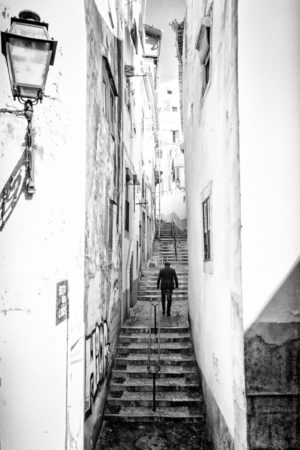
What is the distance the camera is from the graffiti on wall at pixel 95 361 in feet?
17.7

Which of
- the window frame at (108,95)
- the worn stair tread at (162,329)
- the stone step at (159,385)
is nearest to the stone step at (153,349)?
the worn stair tread at (162,329)

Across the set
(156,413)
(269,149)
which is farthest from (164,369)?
(269,149)

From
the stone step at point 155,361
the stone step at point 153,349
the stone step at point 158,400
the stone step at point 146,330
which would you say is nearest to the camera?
the stone step at point 158,400

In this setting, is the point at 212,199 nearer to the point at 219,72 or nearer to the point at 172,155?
the point at 219,72

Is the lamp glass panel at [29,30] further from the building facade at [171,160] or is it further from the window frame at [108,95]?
the building facade at [171,160]

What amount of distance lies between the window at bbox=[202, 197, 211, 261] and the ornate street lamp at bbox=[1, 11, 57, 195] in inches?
146

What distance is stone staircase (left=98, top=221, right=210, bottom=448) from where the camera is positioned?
7.05 meters

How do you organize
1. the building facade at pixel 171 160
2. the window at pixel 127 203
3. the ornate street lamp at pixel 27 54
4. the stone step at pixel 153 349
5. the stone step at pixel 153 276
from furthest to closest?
the building facade at pixel 171 160
the stone step at pixel 153 276
the window at pixel 127 203
the stone step at pixel 153 349
the ornate street lamp at pixel 27 54

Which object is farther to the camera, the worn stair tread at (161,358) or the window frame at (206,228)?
the worn stair tread at (161,358)

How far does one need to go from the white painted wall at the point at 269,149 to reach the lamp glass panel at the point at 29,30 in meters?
2.21

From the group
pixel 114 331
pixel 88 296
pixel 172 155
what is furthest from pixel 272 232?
pixel 172 155

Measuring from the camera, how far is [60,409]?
3791mm

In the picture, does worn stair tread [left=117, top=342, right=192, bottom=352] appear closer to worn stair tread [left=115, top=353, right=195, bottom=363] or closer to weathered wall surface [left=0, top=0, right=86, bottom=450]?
worn stair tread [left=115, top=353, right=195, bottom=363]

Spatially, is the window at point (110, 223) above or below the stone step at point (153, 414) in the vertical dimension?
above
